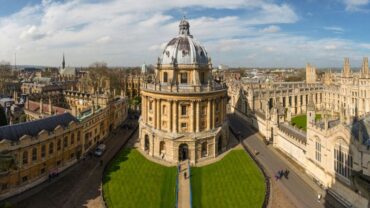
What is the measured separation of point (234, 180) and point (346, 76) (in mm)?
57343

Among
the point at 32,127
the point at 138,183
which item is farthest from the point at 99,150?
the point at 138,183

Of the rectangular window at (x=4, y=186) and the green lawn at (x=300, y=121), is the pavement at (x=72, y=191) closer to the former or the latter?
the rectangular window at (x=4, y=186)

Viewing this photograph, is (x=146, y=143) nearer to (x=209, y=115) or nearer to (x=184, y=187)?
(x=209, y=115)

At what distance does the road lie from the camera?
30.8 meters

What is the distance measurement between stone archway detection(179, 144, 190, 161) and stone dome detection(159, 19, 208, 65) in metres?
12.1

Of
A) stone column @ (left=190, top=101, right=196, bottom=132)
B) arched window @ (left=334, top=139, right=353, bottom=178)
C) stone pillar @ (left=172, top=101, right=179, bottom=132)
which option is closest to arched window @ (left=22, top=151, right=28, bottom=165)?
stone pillar @ (left=172, top=101, right=179, bottom=132)

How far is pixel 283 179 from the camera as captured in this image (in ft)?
117

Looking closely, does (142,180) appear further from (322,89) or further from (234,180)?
(322,89)

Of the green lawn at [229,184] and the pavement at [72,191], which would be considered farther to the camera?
the green lawn at [229,184]

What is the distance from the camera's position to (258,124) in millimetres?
58406

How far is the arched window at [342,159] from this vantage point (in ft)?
96.4

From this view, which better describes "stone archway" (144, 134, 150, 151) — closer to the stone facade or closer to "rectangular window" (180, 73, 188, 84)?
"rectangular window" (180, 73, 188, 84)

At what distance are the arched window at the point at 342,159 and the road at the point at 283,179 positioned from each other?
12.2 ft

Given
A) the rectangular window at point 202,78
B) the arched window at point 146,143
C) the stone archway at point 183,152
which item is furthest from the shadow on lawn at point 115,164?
the rectangular window at point 202,78
